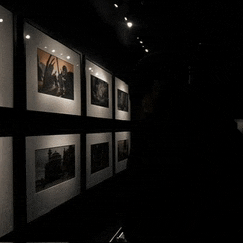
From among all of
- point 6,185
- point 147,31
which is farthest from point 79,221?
point 147,31

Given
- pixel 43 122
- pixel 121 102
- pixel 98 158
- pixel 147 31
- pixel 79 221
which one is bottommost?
pixel 79 221

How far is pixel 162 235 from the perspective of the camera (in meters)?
1.55

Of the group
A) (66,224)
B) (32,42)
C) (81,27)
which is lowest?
(66,224)

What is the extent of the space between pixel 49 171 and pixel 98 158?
1.38 m

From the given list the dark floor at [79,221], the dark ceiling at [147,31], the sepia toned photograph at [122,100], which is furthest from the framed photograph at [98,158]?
the dark ceiling at [147,31]

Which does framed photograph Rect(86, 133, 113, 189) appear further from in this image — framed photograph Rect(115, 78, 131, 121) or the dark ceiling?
the dark ceiling

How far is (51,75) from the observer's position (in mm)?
2834

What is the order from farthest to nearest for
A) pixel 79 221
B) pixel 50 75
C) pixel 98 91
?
1. pixel 98 91
2. pixel 79 221
3. pixel 50 75

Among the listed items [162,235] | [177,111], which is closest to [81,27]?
[177,111]

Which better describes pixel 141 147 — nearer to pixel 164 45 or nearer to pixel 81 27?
pixel 81 27

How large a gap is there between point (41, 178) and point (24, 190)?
1.07 feet

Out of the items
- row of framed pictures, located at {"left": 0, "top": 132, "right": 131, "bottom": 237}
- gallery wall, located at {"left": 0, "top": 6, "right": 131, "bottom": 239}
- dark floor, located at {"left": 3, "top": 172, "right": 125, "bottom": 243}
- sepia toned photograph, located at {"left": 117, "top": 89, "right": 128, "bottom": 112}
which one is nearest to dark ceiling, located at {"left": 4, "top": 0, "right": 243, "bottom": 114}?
gallery wall, located at {"left": 0, "top": 6, "right": 131, "bottom": 239}

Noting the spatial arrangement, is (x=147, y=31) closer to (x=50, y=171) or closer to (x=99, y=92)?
(x=99, y=92)

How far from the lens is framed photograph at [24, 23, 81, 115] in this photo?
247cm
